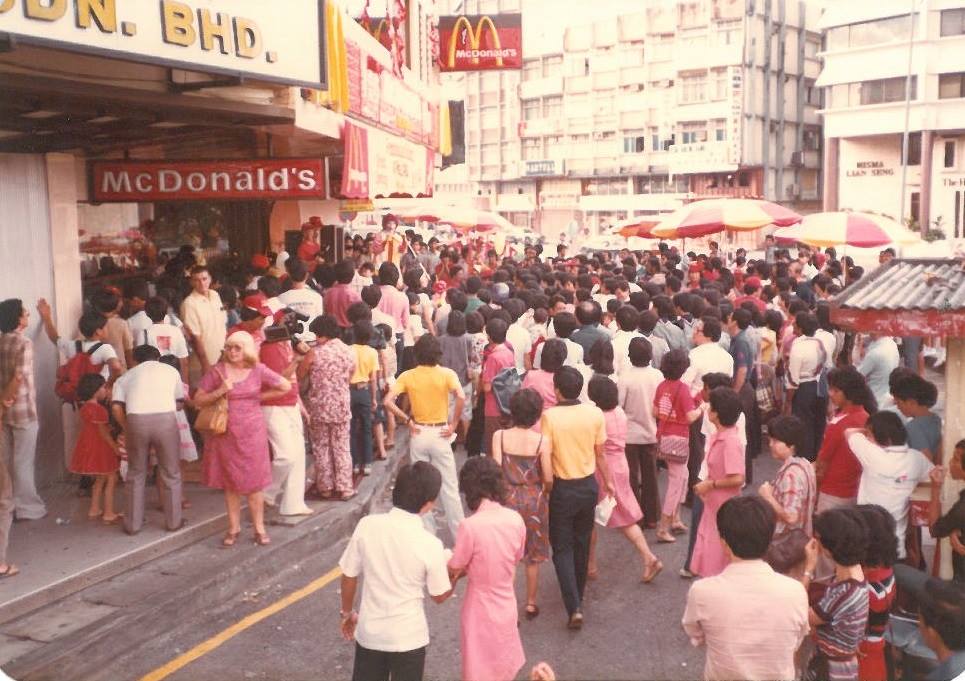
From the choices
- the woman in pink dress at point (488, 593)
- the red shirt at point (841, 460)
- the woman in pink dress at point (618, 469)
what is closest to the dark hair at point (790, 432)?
the red shirt at point (841, 460)

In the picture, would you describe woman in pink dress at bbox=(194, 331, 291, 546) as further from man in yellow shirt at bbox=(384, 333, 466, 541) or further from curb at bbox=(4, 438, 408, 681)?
man in yellow shirt at bbox=(384, 333, 466, 541)

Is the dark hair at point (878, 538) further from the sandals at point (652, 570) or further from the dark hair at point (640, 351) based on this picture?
the dark hair at point (640, 351)

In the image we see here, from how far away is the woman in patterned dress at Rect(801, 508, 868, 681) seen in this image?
4.17 m

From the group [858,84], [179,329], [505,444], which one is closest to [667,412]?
[505,444]

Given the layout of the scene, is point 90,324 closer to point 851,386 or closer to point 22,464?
point 22,464

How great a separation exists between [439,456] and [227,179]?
4.04 meters

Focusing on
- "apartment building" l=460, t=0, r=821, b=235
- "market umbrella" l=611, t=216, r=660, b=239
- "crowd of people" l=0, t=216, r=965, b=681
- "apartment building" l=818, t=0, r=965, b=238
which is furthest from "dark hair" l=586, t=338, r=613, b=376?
"apartment building" l=460, t=0, r=821, b=235

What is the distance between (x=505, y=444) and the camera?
5.70 m

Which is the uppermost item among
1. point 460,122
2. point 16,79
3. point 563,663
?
point 460,122

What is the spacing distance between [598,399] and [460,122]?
21.1 metres

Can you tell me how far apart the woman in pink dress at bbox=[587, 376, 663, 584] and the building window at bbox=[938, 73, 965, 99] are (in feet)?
140

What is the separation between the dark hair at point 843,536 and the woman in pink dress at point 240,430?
4074mm

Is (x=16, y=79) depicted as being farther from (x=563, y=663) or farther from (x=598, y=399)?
(x=563, y=663)

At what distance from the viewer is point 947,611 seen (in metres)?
3.67
